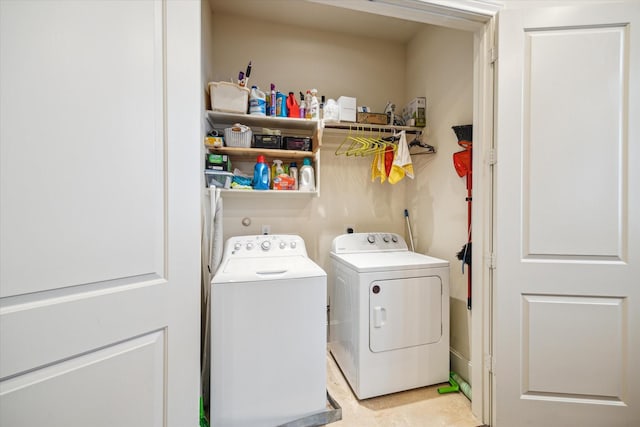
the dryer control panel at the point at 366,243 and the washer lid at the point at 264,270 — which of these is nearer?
the washer lid at the point at 264,270

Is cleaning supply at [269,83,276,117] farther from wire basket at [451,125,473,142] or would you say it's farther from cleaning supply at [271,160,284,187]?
wire basket at [451,125,473,142]

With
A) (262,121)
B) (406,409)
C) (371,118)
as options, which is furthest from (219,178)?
(406,409)

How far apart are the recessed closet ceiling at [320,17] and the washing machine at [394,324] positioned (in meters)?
2.12

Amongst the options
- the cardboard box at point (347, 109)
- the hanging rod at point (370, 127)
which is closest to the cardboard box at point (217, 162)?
the hanging rod at point (370, 127)

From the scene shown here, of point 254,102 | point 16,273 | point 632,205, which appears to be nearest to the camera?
point 16,273

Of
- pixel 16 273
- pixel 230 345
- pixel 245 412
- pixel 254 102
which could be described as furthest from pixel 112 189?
pixel 254 102

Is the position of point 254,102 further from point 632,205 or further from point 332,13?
point 632,205

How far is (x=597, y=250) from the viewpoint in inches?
48.6

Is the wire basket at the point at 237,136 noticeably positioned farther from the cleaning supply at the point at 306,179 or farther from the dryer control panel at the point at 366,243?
the dryer control panel at the point at 366,243

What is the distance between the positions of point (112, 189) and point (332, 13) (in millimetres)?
2292

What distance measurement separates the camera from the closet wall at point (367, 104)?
1.96 m

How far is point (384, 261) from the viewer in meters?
1.84

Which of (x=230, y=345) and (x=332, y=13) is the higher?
(x=332, y=13)

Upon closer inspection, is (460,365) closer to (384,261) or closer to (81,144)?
(384,261)
